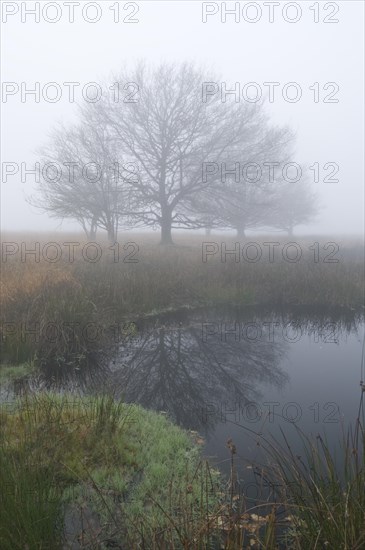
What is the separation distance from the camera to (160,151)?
64.0ft

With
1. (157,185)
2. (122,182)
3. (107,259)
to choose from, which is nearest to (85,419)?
(107,259)

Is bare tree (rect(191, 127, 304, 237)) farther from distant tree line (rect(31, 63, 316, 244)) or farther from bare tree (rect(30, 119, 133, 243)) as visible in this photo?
bare tree (rect(30, 119, 133, 243))

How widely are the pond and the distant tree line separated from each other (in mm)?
10707

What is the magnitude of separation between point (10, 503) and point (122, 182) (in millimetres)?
17439

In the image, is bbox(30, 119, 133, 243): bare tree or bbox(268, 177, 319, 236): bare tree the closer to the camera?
bbox(30, 119, 133, 243): bare tree

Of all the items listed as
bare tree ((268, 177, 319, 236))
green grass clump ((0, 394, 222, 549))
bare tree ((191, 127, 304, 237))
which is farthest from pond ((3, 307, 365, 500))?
bare tree ((268, 177, 319, 236))

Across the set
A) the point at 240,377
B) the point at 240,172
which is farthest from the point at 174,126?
the point at 240,377

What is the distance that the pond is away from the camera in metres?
4.63

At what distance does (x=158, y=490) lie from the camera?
11.1ft

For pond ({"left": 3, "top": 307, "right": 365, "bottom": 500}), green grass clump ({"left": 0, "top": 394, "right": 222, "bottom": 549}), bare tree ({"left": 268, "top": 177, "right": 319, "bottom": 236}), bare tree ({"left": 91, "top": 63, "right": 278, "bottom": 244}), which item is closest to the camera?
green grass clump ({"left": 0, "top": 394, "right": 222, "bottom": 549})

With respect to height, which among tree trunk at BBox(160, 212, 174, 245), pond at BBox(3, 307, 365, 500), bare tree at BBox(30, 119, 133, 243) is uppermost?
bare tree at BBox(30, 119, 133, 243)

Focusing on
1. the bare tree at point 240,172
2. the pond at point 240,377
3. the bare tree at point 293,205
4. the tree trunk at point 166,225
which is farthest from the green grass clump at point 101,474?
the bare tree at point 293,205

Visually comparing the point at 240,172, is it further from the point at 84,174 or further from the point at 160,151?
the point at 84,174

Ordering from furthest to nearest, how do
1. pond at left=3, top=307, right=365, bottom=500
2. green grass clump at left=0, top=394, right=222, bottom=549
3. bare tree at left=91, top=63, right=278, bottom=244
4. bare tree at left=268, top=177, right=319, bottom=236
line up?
1. bare tree at left=268, top=177, right=319, bottom=236
2. bare tree at left=91, top=63, right=278, bottom=244
3. pond at left=3, top=307, right=365, bottom=500
4. green grass clump at left=0, top=394, right=222, bottom=549
